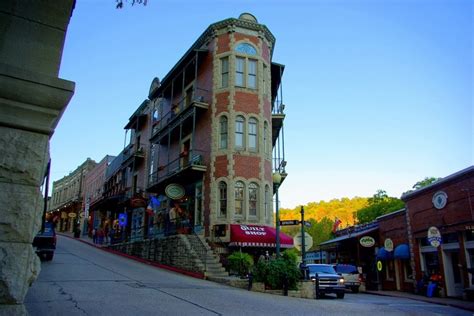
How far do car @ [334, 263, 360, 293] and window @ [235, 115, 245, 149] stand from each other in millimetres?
10204

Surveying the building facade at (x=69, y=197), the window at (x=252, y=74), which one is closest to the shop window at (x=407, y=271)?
the window at (x=252, y=74)

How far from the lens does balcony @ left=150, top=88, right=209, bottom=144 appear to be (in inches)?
979

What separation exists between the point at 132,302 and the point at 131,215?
95.8 ft

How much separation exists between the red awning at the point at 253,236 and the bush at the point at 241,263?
1363 mm

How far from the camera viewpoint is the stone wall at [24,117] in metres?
2.65

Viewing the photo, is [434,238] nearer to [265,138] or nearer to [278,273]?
[278,273]

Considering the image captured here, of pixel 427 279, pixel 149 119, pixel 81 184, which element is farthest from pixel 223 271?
pixel 81 184

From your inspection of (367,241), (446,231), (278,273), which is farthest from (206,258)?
(367,241)

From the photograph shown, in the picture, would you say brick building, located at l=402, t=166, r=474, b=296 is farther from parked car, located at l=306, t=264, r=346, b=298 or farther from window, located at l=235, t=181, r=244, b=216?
window, located at l=235, t=181, r=244, b=216

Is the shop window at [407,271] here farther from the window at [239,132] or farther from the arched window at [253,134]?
the window at [239,132]

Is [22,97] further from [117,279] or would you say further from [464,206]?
[464,206]

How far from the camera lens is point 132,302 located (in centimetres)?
1029

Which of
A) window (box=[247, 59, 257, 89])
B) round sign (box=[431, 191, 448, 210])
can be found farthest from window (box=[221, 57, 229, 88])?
round sign (box=[431, 191, 448, 210])

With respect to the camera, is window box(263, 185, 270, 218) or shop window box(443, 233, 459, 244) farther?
window box(263, 185, 270, 218)
